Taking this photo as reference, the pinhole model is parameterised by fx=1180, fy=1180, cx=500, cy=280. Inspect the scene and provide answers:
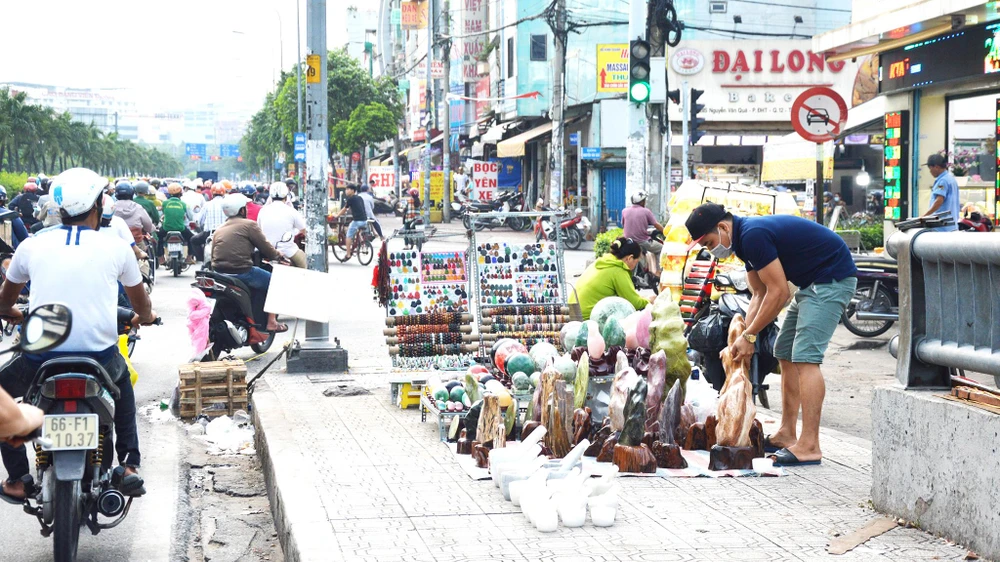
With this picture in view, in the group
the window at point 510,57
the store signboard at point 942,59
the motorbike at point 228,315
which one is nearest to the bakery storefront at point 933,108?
the store signboard at point 942,59

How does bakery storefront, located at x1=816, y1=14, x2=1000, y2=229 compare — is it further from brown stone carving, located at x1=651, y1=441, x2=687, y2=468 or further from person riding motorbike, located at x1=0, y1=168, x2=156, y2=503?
person riding motorbike, located at x1=0, y1=168, x2=156, y2=503

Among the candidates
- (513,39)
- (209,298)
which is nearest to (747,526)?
(209,298)

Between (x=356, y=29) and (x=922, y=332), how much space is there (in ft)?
434

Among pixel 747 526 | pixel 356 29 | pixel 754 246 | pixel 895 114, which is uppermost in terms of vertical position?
pixel 356 29

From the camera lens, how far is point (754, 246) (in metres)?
6.57

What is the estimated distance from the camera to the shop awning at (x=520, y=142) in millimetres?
40375

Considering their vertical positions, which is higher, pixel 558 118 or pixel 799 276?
pixel 558 118

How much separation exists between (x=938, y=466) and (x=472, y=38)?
53.0 m

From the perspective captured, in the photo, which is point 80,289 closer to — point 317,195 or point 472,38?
point 317,195

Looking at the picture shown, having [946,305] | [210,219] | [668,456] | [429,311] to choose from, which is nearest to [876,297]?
[429,311]

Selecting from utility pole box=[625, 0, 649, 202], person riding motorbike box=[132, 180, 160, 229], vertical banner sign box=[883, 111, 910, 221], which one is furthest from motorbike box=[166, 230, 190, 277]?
vertical banner sign box=[883, 111, 910, 221]

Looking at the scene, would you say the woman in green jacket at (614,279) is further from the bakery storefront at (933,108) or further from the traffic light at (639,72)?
the bakery storefront at (933,108)

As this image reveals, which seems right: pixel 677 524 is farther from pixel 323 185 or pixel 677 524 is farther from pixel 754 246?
pixel 323 185

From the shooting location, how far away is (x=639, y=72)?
46.3 ft
